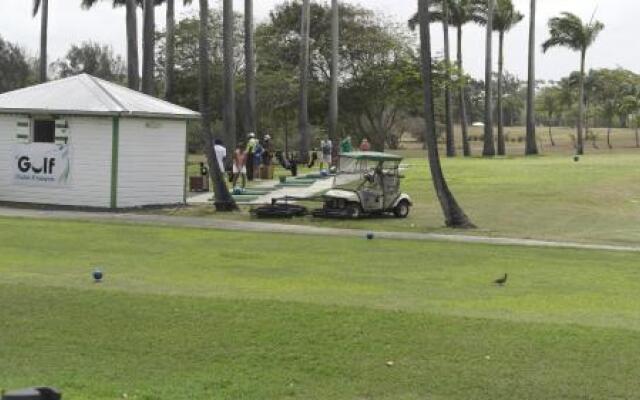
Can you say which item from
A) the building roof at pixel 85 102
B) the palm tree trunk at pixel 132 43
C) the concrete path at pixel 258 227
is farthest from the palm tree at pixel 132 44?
the concrete path at pixel 258 227

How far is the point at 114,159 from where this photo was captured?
26438mm

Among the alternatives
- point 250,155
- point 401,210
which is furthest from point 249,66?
point 401,210

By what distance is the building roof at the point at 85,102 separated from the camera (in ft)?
86.9

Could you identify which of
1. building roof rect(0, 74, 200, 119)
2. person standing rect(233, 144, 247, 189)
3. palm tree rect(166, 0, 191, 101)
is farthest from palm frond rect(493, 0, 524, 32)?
building roof rect(0, 74, 200, 119)

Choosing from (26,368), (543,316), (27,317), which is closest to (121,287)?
(27,317)

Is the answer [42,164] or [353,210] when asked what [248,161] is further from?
[353,210]

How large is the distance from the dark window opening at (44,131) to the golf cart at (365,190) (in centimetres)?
808

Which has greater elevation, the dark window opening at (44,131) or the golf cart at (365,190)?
the dark window opening at (44,131)

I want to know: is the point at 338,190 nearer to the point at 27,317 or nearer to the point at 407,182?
the point at 407,182

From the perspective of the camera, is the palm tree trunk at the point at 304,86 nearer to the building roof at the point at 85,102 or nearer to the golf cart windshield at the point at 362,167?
the building roof at the point at 85,102

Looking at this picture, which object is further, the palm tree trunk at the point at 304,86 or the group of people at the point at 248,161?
the palm tree trunk at the point at 304,86

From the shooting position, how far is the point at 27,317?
910cm

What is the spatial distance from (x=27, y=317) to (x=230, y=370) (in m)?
2.70

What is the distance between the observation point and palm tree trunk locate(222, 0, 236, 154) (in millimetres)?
36125
